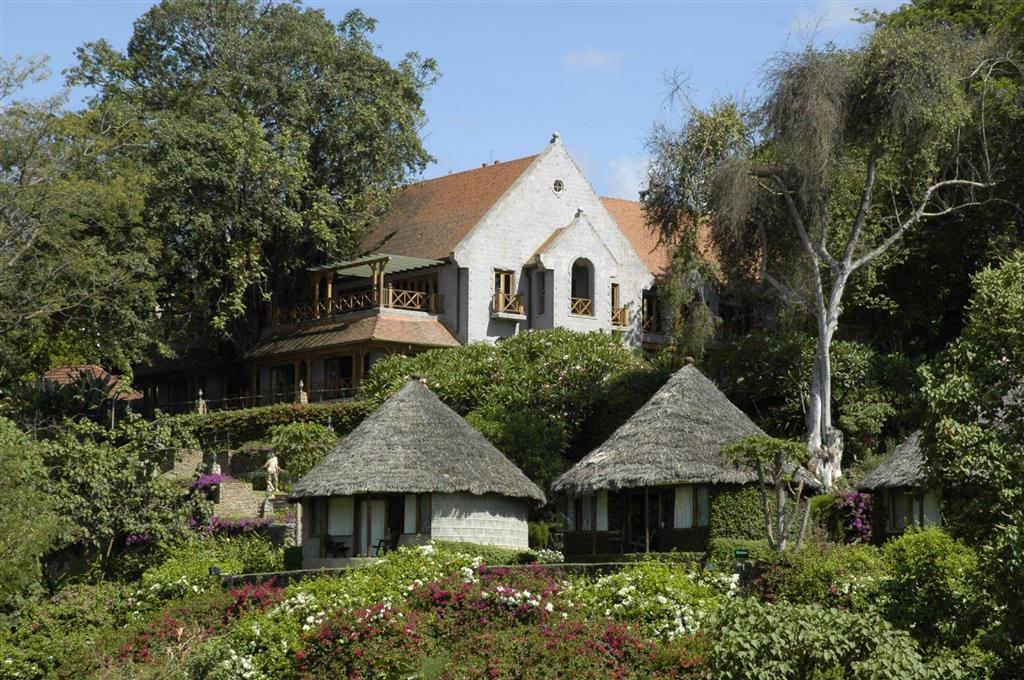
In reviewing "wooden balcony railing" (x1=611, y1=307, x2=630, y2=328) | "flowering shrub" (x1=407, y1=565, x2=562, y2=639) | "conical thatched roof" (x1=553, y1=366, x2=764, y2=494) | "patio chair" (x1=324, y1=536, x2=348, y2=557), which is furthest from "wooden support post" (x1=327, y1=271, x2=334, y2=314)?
"flowering shrub" (x1=407, y1=565, x2=562, y2=639)

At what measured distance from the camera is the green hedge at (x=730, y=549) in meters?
34.3

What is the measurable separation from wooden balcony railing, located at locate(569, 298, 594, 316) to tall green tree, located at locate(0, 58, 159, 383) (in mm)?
14555

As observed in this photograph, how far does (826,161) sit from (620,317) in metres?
16.3

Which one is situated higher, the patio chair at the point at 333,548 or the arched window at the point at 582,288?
the arched window at the point at 582,288

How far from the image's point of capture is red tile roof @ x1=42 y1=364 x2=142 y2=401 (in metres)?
59.5

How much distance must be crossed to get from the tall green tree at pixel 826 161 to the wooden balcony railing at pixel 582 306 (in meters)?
9.40

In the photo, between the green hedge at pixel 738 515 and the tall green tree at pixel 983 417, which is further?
the green hedge at pixel 738 515

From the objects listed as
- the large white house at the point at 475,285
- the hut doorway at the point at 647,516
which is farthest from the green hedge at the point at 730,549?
the large white house at the point at 475,285

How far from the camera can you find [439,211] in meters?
61.9

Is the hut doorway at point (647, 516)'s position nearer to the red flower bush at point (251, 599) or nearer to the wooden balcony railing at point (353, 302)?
the red flower bush at point (251, 599)

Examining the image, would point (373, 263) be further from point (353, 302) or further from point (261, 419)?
point (261, 419)

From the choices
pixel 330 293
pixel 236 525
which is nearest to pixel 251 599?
pixel 236 525

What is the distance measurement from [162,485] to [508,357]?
1370 centimetres

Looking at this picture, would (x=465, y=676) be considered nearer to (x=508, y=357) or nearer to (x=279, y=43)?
(x=508, y=357)
